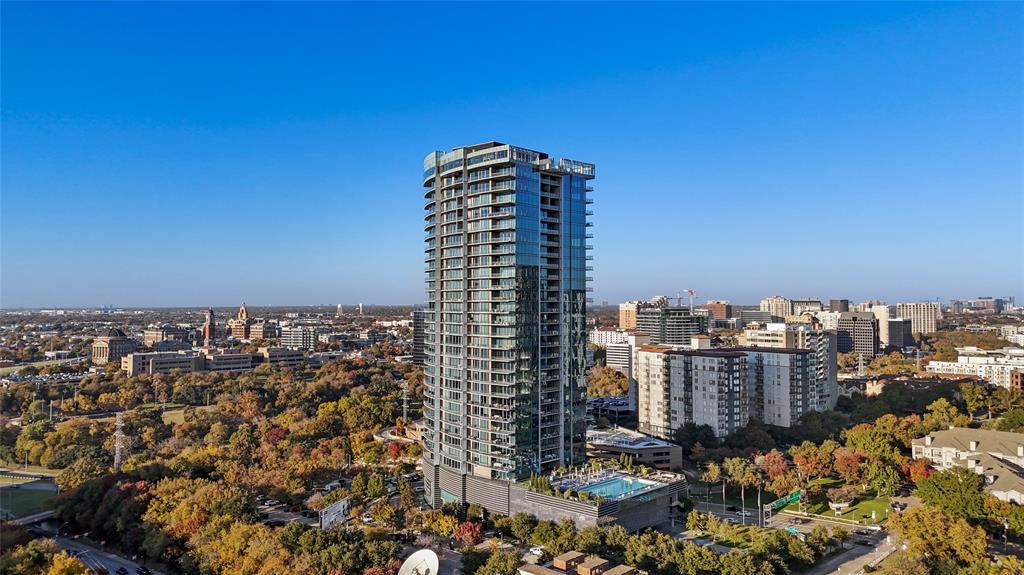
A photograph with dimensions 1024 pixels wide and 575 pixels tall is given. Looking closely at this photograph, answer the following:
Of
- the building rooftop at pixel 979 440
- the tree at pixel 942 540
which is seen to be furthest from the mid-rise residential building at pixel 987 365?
the tree at pixel 942 540

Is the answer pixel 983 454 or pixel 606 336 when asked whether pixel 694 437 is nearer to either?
pixel 983 454

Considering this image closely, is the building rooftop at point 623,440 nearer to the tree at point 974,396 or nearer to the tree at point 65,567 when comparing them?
the tree at point 65,567

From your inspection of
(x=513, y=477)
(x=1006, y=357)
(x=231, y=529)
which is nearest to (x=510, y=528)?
(x=513, y=477)

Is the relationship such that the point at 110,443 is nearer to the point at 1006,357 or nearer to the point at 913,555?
the point at 913,555

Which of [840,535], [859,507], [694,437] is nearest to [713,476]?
[859,507]

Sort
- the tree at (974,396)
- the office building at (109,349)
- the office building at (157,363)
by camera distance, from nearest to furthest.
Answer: the tree at (974,396), the office building at (157,363), the office building at (109,349)

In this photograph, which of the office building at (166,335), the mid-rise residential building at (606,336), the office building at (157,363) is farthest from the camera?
the office building at (166,335)
